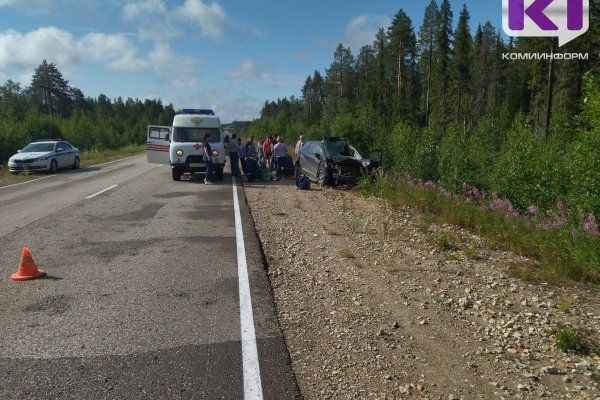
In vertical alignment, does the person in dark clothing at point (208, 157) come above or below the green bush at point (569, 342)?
above

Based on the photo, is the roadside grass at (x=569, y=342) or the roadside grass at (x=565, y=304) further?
the roadside grass at (x=565, y=304)

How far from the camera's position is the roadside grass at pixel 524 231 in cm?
562

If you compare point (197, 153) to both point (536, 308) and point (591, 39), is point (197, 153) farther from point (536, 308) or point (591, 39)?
point (591, 39)

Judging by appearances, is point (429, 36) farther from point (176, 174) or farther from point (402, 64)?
point (176, 174)

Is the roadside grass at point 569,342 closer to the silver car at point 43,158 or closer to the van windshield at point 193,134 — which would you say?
the van windshield at point 193,134

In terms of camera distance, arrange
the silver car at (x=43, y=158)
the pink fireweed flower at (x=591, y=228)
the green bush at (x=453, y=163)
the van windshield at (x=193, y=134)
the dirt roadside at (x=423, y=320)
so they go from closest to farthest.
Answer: the dirt roadside at (x=423, y=320) → the pink fireweed flower at (x=591, y=228) → the green bush at (x=453, y=163) → the van windshield at (x=193, y=134) → the silver car at (x=43, y=158)

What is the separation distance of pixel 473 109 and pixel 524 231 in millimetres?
53235

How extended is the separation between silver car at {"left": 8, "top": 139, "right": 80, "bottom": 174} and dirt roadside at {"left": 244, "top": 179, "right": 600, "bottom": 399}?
1824 cm

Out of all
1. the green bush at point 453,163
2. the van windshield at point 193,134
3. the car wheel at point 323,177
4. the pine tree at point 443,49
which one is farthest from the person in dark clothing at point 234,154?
the pine tree at point 443,49

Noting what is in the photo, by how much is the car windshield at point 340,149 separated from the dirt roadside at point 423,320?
798 centimetres

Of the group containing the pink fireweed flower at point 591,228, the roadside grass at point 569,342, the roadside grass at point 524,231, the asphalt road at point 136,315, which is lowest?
the asphalt road at point 136,315

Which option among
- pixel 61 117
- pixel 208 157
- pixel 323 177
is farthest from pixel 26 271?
pixel 61 117

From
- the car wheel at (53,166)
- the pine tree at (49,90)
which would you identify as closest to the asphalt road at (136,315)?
the car wheel at (53,166)

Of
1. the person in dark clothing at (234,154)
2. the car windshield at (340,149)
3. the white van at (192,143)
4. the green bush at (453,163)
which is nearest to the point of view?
the green bush at (453,163)
